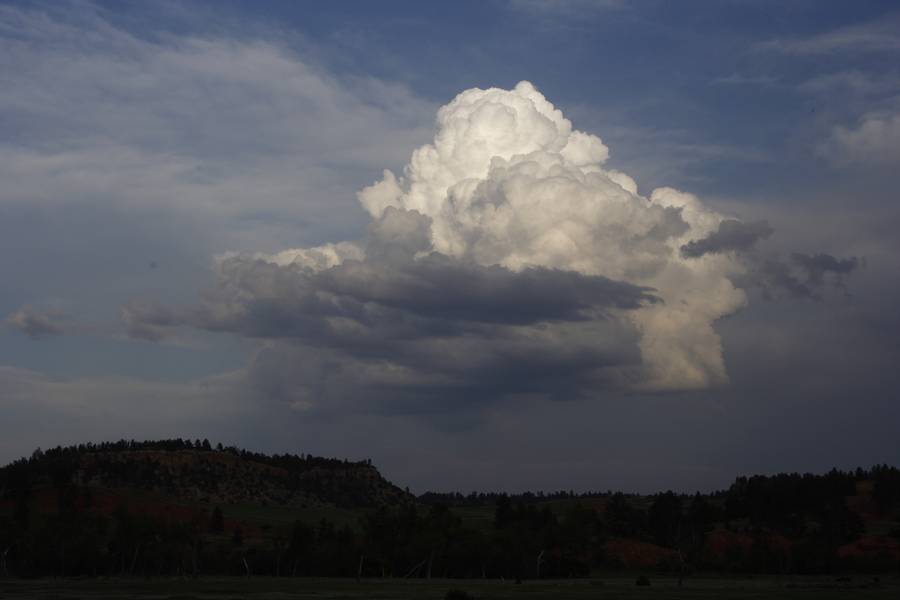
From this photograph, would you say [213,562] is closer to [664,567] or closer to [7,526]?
[7,526]

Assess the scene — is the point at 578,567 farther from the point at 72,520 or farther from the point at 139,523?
the point at 72,520

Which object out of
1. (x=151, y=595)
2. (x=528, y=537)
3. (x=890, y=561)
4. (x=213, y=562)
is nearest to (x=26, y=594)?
(x=151, y=595)

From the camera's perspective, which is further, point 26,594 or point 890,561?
point 890,561

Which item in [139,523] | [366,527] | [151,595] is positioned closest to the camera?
[151,595]

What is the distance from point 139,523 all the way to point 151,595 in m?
74.8

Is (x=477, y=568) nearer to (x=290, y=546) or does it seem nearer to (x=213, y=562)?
(x=290, y=546)

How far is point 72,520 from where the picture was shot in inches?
7254

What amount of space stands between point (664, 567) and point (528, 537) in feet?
96.9

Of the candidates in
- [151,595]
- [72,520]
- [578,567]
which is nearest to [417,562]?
[578,567]

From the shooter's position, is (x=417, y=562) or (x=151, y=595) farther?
(x=417, y=562)

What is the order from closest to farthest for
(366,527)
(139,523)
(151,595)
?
(151,595)
(139,523)
(366,527)

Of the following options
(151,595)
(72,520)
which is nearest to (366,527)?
(72,520)

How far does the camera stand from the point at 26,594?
107125 mm

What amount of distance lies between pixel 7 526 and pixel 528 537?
86.1 meters
